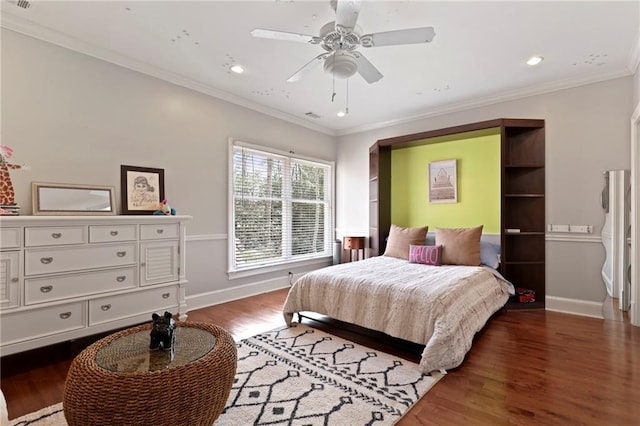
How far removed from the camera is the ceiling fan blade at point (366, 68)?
2.48 m

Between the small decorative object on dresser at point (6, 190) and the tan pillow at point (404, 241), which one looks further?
the tan pillow at point (404, 241)

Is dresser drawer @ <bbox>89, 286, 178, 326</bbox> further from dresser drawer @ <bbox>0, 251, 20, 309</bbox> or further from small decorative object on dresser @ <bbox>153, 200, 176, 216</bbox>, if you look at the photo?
small decorative object on dresser @ <bbox>153, 200, 176, 216</bbox>

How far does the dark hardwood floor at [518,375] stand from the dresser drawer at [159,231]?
108cm

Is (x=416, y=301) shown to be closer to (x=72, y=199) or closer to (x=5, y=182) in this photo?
(x=72, y=199)

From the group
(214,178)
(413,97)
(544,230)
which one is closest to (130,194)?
(214,178)

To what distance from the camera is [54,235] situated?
2.41m

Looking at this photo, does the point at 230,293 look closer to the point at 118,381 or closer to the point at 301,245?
the point at 301,245

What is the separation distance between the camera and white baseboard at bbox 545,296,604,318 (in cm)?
354

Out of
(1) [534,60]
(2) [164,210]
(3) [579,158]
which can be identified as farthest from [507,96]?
(2) [164,210]

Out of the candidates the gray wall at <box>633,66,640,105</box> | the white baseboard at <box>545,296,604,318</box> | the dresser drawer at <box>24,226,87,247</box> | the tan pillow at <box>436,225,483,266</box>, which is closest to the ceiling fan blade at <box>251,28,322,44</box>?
the dresser drawer at <box>24,226,87,247</box>

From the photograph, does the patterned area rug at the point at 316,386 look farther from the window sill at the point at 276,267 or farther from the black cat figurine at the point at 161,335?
the window sill at the point at 276,267

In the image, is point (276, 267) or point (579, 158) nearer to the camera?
point (579, 158)

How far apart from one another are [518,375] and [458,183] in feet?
9.65

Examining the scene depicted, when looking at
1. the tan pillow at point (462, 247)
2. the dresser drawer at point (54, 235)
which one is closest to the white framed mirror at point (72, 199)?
the dresser drawer at point (54, 235)
